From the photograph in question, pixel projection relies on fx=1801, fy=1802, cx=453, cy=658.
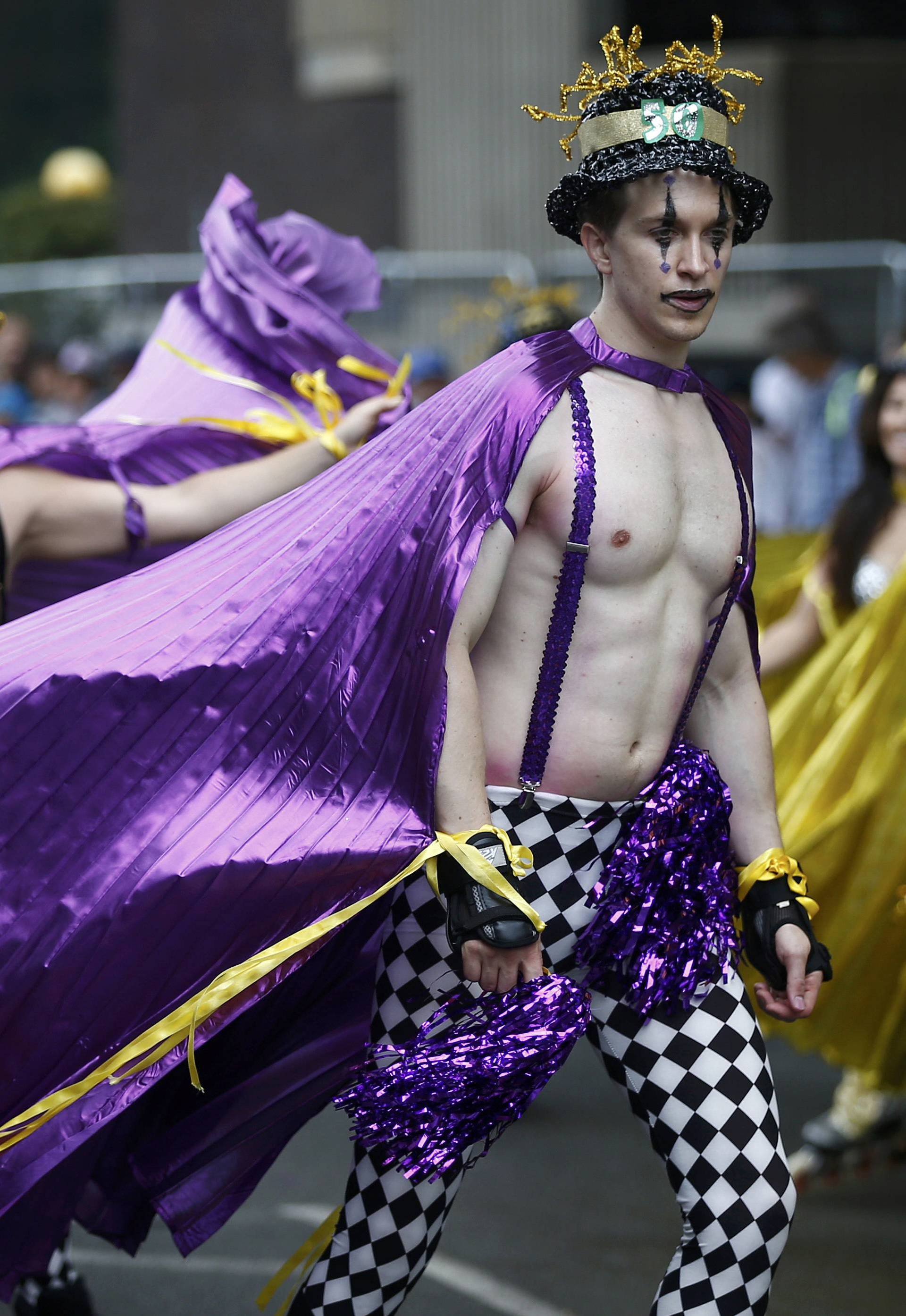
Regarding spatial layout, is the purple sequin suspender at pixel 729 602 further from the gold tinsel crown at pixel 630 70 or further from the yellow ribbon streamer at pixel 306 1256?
the yellow ribbon streamer at pixel 306 1256

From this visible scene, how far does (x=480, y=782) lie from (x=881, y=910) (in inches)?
81.5

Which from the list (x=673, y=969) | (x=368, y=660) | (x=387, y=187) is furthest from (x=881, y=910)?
(x=387, y=187)

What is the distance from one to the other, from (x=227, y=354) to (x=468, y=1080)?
2.11 meters

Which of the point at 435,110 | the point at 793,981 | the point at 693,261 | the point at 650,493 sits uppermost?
the point at 693,261

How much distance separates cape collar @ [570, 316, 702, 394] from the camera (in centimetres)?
282

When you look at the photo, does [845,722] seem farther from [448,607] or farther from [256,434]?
[448,607]

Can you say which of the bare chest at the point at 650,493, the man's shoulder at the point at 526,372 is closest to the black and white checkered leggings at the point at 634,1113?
the bare chest at the point at 650,493

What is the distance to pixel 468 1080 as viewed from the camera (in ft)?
8.57

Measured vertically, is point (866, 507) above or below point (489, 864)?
below

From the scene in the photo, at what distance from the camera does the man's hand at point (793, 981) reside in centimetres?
289

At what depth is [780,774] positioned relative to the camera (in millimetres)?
4891

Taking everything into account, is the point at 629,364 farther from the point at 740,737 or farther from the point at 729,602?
the point at 740,737

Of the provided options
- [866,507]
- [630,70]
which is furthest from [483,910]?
[866,507]

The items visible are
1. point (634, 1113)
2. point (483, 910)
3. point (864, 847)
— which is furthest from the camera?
point (864, 847)
